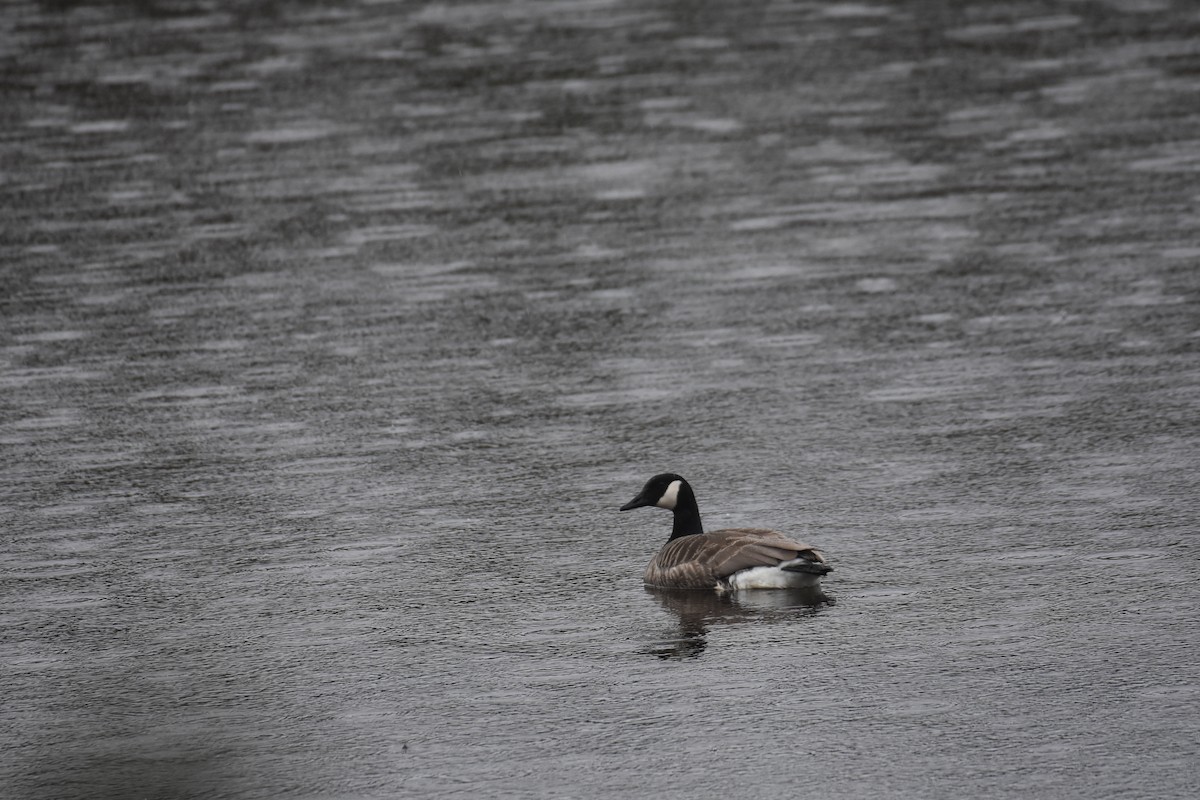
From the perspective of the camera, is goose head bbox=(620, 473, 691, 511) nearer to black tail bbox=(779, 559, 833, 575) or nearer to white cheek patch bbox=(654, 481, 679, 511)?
white cheek patch bbox=(654, 481, 679, 511)

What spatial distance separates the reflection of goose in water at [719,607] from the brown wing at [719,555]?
0.23 ft

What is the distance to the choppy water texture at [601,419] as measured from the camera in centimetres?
709

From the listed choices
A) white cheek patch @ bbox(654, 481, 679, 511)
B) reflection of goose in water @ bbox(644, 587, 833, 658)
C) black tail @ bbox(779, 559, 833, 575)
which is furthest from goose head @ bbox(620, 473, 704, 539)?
black tail @ bbox(779, 559, 833, 575)

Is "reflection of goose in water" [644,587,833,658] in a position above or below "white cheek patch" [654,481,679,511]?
below

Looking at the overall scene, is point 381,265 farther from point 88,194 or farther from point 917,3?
point 917,3

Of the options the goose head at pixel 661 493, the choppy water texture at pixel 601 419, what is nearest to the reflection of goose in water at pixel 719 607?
the choppy water texture at pixel 601 419

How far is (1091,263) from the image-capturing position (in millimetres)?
14094

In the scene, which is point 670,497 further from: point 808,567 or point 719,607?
point 808,567

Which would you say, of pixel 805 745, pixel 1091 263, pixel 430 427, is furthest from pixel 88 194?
pixel 805 745

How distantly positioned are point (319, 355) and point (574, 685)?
590 centimetres

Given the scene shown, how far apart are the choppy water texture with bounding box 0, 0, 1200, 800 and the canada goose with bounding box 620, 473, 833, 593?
0.40 feet

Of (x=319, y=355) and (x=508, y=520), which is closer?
(x=508, y=520)

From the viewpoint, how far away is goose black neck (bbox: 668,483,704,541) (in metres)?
9.05

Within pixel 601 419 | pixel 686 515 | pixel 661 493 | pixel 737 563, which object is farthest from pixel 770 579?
pixel 601 419
